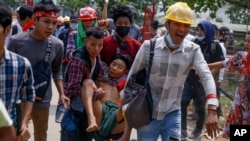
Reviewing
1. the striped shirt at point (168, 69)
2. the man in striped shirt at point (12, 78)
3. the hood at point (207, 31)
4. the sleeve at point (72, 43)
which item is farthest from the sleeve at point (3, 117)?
the hood at point (207, 31)

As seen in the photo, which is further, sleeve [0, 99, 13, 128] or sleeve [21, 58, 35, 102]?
sleeve [21, 58, 35, 102]

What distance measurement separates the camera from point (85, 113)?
5055 mm

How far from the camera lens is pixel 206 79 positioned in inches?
178

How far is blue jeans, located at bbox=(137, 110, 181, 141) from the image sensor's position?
4.71 m

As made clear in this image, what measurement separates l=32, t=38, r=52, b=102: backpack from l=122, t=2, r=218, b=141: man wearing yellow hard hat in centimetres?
86

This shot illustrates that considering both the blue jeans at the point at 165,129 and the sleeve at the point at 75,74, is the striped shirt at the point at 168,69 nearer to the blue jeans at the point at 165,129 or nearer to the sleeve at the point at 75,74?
the blue jeans at the point at 165,129

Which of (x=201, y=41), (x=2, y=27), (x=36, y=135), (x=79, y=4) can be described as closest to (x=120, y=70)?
(x=36, y=135)

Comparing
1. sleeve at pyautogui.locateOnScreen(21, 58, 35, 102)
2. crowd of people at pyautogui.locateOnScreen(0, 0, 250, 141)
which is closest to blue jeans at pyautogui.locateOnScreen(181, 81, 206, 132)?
crowd of people at pyautogui.locateOnScreen(0, 0, 250, 141)

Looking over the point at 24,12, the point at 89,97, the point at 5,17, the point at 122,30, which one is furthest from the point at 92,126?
the point at 24,12

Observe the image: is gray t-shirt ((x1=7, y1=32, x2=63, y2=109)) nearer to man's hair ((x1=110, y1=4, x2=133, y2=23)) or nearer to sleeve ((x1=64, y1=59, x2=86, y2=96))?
sleeve ((x1=64, y1=59, x2=86, y2=96))

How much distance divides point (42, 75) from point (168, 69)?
1.26 meters

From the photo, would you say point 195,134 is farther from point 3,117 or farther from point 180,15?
point 3,117

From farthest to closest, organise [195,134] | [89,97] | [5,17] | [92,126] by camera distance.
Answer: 1. [195,134]
2. [89,97]
3. [92,126]
4. [5,17]

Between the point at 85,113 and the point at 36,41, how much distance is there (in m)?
0.82
